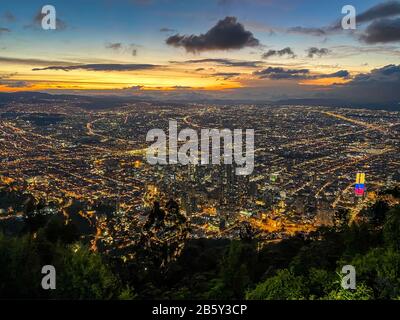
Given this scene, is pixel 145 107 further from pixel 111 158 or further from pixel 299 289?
pixel 299 289

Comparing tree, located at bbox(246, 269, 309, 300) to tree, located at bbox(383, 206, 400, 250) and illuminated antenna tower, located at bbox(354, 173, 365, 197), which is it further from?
illuminated antenna tower, located at bbox(354, 173, 365, 197)

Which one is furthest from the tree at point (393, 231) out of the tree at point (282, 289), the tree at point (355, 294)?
the tree at point (282, 289)

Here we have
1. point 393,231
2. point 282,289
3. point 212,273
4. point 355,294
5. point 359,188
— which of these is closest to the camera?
point 355,294

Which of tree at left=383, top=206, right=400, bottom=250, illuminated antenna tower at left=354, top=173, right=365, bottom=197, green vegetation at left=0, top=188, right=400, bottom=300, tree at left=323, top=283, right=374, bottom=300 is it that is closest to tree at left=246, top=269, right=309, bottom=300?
green vegetation at left=0, top=188, right=400, bottom=300

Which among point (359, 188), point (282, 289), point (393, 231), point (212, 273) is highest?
point (393, 231)

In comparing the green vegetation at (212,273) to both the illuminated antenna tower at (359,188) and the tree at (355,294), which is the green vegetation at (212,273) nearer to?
the tree at (355,294)

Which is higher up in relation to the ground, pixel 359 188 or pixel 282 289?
pixel 282 289

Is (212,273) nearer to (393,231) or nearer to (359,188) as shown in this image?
(393,231)

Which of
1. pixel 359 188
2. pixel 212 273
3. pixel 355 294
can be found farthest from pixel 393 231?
pixel 359 188

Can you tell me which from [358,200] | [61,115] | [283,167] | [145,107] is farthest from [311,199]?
[61,115]
